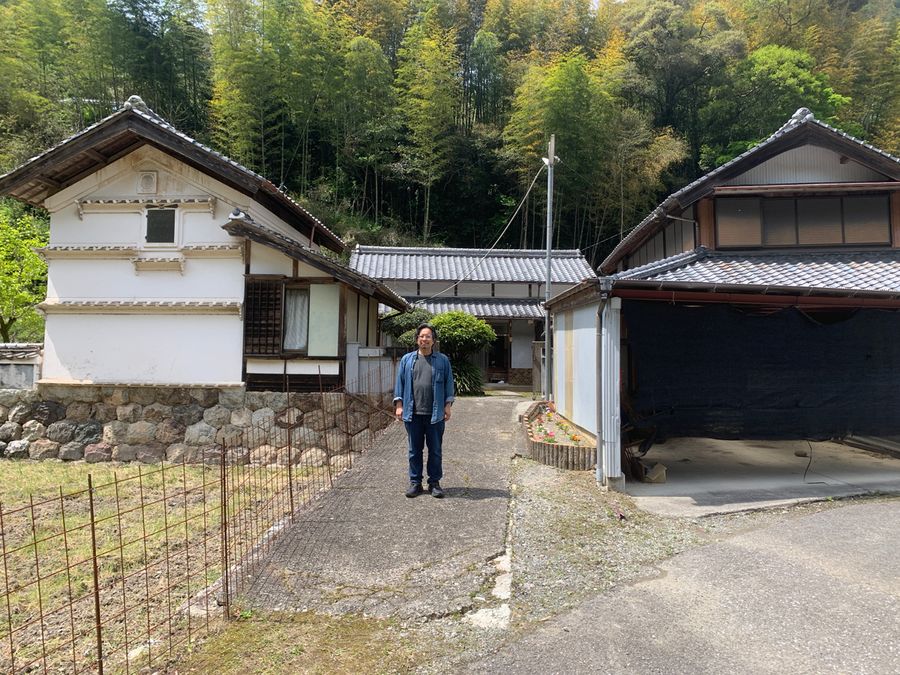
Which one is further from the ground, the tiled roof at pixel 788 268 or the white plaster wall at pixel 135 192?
the white plaster wall at pixel 135 192

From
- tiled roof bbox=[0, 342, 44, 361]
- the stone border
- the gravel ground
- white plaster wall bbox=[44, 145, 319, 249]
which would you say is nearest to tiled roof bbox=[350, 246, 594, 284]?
white plaster wall bbox=[44, 145, 319, 249]

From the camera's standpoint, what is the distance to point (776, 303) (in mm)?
5949

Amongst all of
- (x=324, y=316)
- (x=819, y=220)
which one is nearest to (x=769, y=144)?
(x=819, y=220)

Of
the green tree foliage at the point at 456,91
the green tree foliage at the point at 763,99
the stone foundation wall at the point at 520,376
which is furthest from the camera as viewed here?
the green tree foliage at the point at 763,99

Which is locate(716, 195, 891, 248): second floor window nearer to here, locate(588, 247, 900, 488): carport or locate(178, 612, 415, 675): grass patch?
locate(588, 247, 900, 488): carport

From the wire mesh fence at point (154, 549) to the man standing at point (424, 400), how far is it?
115cm

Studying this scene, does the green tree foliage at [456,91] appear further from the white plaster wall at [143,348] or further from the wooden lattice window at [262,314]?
the wooden lattice window at [262,314]

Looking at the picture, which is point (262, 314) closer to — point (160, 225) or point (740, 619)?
point (160, 225)

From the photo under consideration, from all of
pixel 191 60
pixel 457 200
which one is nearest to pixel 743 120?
pixel 457 200

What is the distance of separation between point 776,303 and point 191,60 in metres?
25.9

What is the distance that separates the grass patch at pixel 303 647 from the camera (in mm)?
2396

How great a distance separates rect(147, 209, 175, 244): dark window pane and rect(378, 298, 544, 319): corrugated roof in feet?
27.6

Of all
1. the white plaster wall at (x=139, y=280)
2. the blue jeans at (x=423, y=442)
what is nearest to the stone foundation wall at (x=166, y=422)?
the white plaster wall at (x=139, y=280)

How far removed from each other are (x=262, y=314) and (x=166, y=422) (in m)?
2.53
